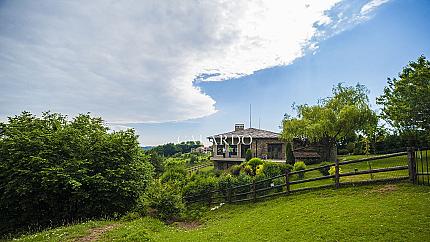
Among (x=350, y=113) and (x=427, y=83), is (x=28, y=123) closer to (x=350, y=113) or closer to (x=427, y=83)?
(x=350, y=113)

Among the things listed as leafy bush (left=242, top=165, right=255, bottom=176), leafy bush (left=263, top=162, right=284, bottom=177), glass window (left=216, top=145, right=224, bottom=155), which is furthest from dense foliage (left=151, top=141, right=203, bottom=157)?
leafy bush (left=263, top=162, right=284, bottom=177)

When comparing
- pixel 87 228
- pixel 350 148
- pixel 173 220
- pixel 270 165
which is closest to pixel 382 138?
pixel 350 148

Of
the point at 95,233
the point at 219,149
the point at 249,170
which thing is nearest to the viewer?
the point at 95,233

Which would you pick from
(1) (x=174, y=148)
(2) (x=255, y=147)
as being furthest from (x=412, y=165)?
(1) (x=174, y=148)

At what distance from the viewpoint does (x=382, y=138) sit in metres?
26.5

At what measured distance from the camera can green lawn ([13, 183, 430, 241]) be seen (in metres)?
5.54

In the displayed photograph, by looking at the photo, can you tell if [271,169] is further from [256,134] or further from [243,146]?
[256,134]

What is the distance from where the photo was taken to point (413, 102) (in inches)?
632

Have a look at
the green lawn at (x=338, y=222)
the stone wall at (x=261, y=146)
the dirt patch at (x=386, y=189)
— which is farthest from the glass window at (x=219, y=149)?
the dirt patch at (x=386, y=189)

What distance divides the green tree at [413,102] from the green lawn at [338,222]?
10586 mm

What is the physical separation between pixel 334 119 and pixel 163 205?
55.3ft

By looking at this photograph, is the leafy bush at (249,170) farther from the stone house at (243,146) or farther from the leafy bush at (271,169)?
the stone house at (243,146)

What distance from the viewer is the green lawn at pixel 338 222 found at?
5543 millimetres

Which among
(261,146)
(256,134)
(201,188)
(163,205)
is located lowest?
(163,205)
